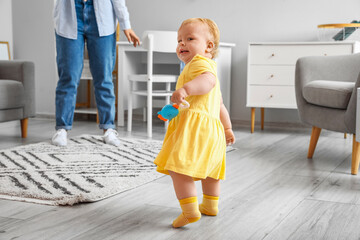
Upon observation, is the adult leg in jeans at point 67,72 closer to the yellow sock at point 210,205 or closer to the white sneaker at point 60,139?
the white sneaker at point 60,139

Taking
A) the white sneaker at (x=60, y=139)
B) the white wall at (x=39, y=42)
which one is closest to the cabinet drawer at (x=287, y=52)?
the white sneaker at (x=60, y=139)

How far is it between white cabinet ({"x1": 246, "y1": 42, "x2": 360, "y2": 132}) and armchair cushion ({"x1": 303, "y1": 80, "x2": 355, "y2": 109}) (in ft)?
3.50

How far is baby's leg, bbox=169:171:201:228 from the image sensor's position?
1.31 meters

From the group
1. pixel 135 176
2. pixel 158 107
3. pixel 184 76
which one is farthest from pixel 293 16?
pixel 184 76

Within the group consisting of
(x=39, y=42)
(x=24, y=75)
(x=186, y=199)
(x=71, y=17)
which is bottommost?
(x=186, y=199)

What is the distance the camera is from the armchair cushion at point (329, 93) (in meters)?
2.20

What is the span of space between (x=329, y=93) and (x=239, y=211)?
1012 millimetres

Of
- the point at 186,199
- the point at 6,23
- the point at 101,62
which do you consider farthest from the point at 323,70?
the point at 6,23

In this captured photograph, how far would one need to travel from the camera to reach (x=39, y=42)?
4.51 metres

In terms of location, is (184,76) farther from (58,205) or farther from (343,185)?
(343,185)

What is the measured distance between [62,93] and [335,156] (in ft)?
5.18

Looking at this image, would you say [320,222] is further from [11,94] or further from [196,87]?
[11,94]

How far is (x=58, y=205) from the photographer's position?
5.03 feet

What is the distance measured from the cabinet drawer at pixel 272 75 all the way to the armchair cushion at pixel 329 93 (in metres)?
1.07
